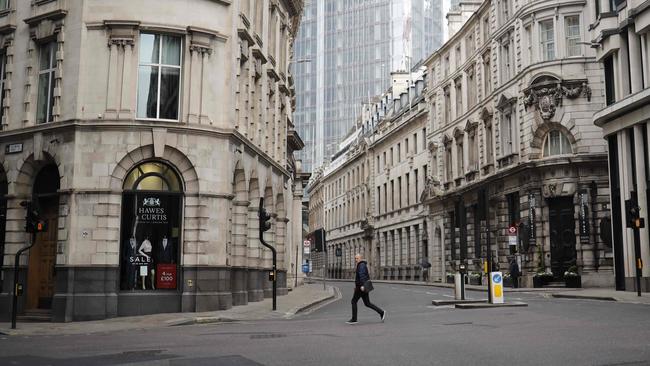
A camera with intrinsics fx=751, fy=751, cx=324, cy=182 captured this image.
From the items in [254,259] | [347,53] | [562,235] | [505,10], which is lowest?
[254,259]

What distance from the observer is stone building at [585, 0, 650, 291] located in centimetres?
3166

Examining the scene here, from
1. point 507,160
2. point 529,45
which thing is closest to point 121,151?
point 529,45

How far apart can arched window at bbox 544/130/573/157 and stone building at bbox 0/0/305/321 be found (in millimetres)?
23533

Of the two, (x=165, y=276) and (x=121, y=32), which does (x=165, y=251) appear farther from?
(x=121, y=32)

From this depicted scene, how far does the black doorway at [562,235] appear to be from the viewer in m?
41.4

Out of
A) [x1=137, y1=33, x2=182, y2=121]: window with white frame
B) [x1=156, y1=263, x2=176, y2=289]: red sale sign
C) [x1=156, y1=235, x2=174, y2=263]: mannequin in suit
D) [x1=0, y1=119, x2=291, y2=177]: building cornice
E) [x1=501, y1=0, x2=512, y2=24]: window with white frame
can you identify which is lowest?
[x1=156, y1=263, x2=176, y2=289]: red sale sign

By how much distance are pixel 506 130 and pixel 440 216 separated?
50.1 ft

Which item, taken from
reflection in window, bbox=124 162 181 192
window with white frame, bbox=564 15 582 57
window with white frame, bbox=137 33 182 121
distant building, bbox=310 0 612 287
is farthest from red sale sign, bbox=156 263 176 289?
window with white frame, bbox=564 15 582 57

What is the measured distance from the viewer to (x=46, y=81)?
24562 mm

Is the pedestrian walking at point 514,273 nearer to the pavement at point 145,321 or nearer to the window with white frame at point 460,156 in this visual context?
the window with white frame at point 460,156

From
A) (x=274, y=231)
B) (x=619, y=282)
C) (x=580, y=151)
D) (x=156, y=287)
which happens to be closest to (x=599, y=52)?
(x=580, y=151)

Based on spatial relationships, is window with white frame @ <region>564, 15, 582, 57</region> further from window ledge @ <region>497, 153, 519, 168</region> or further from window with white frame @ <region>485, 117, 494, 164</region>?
window with white frame @ <region>485, 117, 494, 164</region>

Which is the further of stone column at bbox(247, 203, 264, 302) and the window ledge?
the window ledge

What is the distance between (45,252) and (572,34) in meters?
31.4
